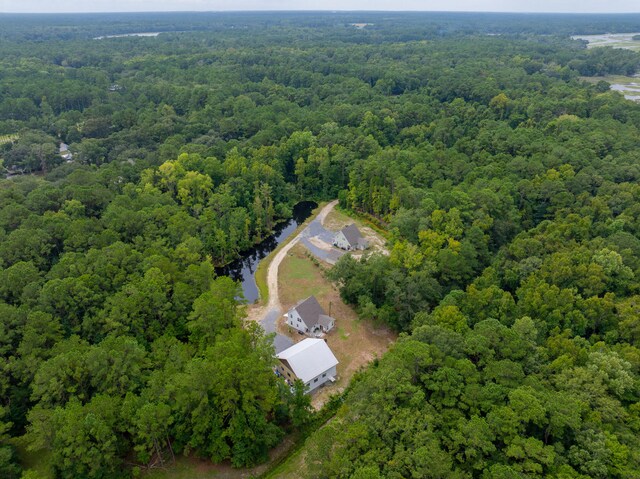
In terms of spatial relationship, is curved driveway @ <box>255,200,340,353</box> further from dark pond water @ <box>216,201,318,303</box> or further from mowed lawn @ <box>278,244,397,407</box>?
dark pond water @ <box>216,201,318,303</box>

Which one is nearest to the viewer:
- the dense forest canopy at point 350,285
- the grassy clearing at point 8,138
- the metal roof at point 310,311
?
the dense forest canopy at point 350,285

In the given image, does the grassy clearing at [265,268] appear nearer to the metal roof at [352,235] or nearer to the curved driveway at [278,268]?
the curved driveway at [278,268]

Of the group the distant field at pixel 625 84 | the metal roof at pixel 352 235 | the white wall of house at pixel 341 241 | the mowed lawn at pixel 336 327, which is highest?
the distant field at pixel 625 84

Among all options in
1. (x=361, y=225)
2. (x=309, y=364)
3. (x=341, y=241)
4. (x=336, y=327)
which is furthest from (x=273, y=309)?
(x=361, y=225)

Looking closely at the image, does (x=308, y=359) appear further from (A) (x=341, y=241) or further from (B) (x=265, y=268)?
(A) (x=341, y=241)

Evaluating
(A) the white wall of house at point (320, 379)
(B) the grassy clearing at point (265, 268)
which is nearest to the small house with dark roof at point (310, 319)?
(A) the white wall of house at point (320, 379)

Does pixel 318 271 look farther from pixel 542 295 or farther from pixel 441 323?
pixel 542 295

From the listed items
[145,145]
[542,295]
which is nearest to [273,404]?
[542,295]
